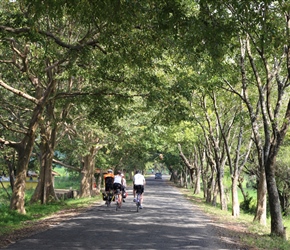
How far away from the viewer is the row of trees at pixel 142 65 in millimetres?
8327

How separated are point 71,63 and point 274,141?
21.3 feet

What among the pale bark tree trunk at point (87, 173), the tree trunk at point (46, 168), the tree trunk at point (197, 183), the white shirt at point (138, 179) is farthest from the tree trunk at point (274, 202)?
the tree trunk at point (197, 183)

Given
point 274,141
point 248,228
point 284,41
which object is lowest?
point 248,228

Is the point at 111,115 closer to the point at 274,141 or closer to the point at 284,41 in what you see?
the point at 274,141

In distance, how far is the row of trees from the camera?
833 centimetres

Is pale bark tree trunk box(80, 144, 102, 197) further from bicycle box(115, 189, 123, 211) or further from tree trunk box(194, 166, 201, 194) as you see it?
tree trunk box(194, 166, 201, 194)

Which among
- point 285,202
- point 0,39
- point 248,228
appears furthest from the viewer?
point 285,202

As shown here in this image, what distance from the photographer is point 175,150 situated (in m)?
50.4

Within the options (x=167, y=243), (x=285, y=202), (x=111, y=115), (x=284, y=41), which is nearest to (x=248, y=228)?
(x=167, y=243)

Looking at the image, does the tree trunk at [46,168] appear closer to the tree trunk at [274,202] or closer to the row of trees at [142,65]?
the row of trees at [142,65]

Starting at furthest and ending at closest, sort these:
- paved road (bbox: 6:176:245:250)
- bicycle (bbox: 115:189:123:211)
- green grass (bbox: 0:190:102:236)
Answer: bicycle (bbox: 115:189:123:211)
green grass (bbox: 0:190:102:236)
paved road (bbox: 6:176:245:250)

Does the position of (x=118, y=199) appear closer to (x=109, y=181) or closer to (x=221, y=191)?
(x=109, y=181)

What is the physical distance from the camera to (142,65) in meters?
12.1

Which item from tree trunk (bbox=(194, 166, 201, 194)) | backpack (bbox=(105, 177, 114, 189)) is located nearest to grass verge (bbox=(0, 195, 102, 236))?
backpack (bbox=(105, 177, 114, 189))
